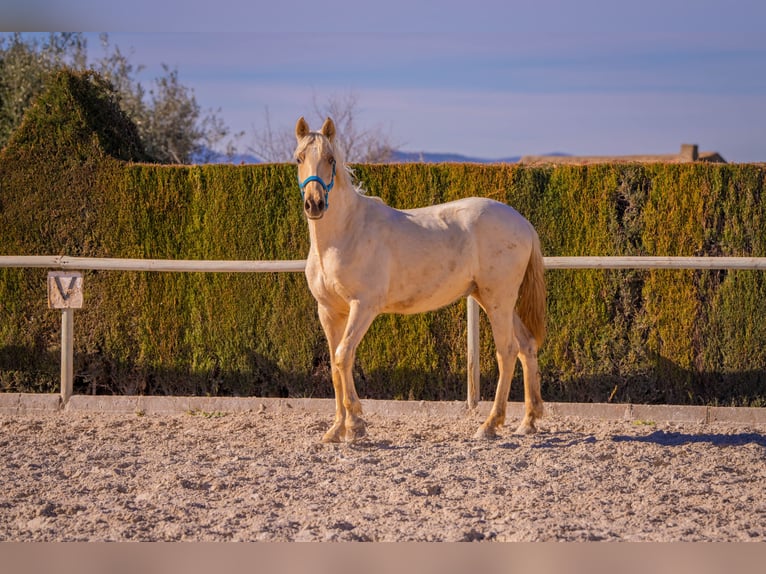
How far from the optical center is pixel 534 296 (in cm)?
643

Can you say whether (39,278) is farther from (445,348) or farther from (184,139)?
(184,139)

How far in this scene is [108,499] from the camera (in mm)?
4652

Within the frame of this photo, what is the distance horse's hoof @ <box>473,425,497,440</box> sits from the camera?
6145mm

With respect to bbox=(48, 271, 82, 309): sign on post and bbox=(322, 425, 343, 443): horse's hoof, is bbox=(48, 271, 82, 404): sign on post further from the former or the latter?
Answer: bbox=(322, 425, 343, 443): horse's hoof

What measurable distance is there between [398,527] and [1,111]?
12063 millimetres

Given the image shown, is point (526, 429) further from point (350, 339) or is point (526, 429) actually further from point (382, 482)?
point (382, 482)

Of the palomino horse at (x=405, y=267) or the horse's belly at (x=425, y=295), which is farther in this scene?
the horse's belly at (x=425, y=295)

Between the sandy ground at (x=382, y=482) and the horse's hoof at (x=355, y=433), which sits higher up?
the horse's hoof at (x=355, y=433)

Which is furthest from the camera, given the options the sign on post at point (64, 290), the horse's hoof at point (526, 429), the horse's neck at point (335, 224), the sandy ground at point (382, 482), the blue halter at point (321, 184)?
the sign on post at point (64, 290)

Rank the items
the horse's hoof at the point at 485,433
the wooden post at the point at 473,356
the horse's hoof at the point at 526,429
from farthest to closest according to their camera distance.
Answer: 1. the wooden post at the point at 473,356
2. the horse's hoof at the point at 526,429
3. the horse's hoof at the point at 485,433

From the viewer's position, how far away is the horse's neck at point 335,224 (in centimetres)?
581

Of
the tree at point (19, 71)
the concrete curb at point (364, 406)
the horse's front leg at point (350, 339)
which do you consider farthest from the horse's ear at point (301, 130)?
the tree at point (19, 71)

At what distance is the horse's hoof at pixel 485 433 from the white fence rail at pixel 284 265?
1.00m

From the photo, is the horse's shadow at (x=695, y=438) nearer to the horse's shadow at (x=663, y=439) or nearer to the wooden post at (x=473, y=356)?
the horse's shadow at (x=663, y=439)
